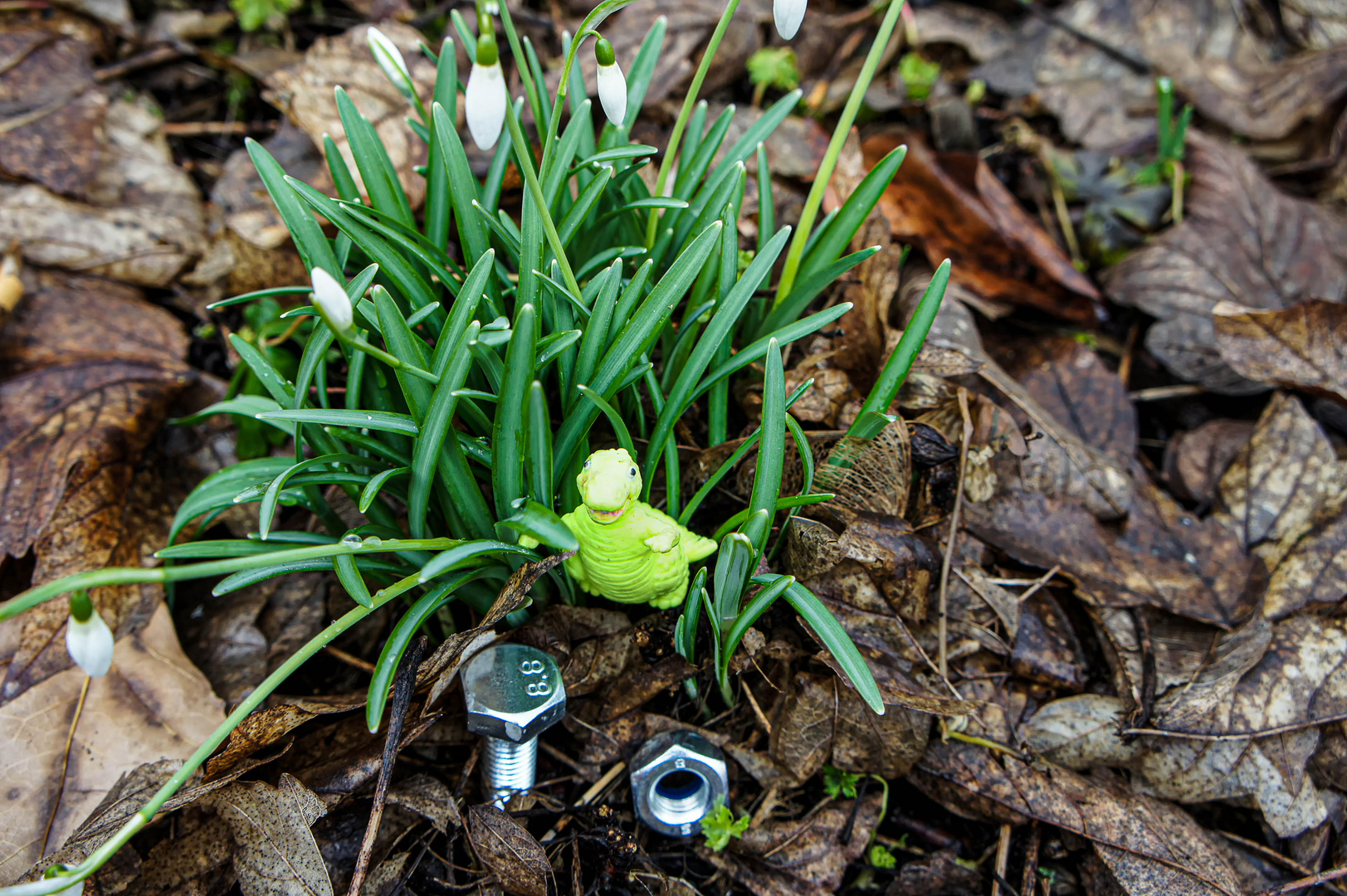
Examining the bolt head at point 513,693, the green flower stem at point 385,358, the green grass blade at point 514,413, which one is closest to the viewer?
the green flower stem at point 385,358

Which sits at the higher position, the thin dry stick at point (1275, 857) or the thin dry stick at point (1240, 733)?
the thin dry stick at point (1240, 733)

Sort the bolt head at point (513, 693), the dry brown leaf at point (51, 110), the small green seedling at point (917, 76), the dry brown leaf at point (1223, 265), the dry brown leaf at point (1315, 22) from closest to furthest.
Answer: the bolt head at point (513, 693), the dry brown leaf at point (1223, 265), the dry brown leaf at point (51, 110), the small green seedling at point (917, 76), the dry brown leaf at point (1315, 22)

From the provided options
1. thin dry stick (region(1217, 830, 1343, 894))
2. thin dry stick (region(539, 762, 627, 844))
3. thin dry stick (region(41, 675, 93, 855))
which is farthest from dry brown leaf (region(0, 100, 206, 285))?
thin dry stick (region(1217, 830, 1343, 894))

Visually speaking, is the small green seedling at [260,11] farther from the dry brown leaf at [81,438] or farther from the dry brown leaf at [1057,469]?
the dry brown leaf at [1057,469]

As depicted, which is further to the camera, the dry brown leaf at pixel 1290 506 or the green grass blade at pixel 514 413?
the dry brown leaf at pixel 1290 506

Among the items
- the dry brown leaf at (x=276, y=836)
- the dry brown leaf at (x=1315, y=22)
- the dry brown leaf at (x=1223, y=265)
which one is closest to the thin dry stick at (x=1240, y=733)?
the dry brown leaf at (x=1223, y=265)

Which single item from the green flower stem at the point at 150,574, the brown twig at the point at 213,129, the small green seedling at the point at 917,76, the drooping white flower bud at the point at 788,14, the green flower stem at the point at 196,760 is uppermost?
the drooping white flower bud at the point at 788,14
